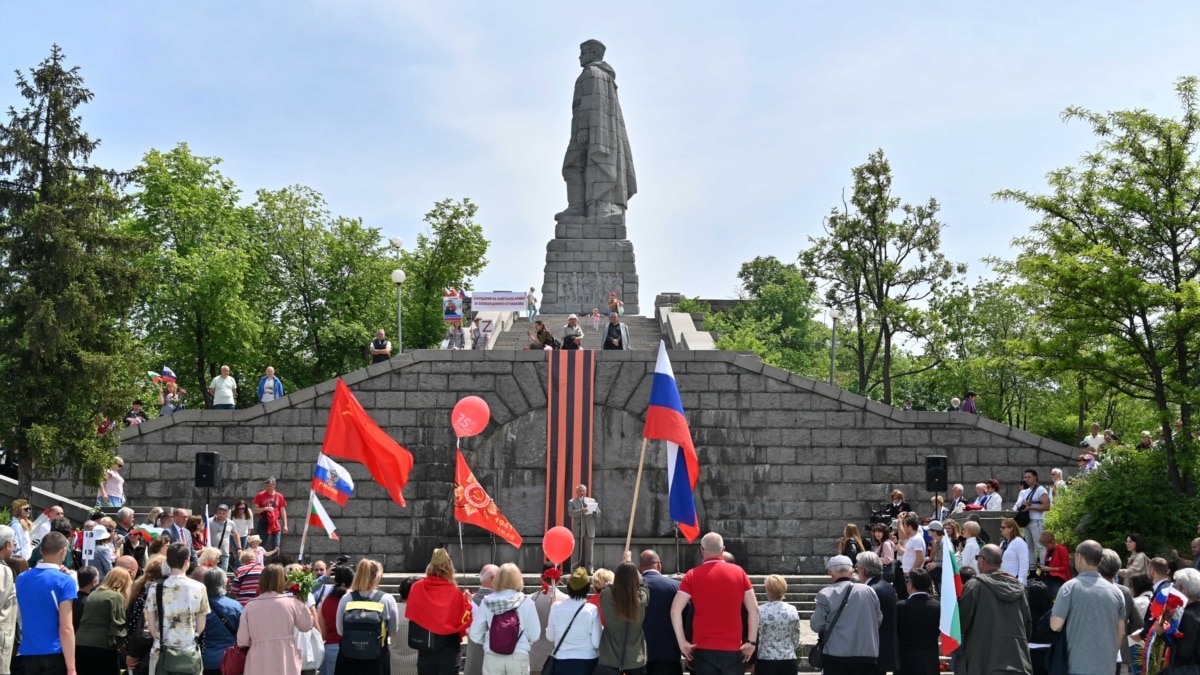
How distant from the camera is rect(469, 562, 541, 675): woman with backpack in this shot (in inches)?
429

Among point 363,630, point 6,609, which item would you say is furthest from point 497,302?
point 6,609

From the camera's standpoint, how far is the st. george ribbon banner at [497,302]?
116 feet

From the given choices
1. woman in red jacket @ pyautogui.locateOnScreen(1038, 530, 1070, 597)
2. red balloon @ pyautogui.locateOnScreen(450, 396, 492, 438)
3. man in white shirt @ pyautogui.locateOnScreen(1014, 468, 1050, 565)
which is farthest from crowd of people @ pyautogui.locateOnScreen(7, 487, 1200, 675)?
man in white shirt @ pyautogui.locateOnScreen(1014, 468, 1050, 565)

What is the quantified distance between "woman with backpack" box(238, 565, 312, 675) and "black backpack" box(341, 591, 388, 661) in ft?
2.17

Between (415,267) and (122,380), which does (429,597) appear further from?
(415,267)

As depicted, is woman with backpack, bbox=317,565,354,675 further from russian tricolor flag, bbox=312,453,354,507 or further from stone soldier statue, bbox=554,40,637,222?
stone soldier statue, bbox=554,40,637,222

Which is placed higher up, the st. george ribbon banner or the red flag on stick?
the st. george ribbon banner

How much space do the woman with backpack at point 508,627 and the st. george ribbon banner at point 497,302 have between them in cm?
2419

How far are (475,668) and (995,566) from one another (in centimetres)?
429

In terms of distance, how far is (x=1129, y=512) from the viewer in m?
18.1

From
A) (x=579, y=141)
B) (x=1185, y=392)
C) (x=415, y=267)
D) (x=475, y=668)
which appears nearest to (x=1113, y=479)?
(x=1185, y=392)

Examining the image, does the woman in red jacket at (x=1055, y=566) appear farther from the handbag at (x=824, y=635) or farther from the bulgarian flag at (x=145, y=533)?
the bulgarian flag at (x=145, y=533)

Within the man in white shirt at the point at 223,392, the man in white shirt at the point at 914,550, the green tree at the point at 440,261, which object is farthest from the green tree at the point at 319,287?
the man in white shirt at the point at 914,550

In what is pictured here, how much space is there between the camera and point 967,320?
43.7 m
